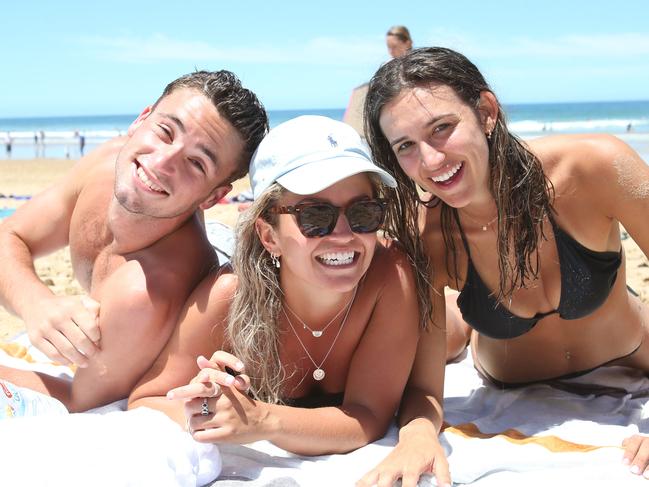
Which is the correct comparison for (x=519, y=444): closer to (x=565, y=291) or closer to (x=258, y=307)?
(x=565, y=291)

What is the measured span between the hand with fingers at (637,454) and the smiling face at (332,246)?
116 centimetres

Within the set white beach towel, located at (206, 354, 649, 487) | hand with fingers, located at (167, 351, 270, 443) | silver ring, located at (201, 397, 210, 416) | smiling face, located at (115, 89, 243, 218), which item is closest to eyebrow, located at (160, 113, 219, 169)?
smiling face, located at (115, 89, 243, 218)

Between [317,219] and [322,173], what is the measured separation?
17 cm

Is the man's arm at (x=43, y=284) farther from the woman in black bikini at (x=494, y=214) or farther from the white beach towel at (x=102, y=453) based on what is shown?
the woman in black bikini at (x=494, y=214)

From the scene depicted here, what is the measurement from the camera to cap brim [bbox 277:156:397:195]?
262cm

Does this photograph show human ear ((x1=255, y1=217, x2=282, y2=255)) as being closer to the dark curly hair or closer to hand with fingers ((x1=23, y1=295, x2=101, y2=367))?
the dark curly hair

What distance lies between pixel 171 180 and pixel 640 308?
2403 mm

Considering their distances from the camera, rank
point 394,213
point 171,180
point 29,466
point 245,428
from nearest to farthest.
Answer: point 29,466
point 245,428
point 171,180
point 394,213

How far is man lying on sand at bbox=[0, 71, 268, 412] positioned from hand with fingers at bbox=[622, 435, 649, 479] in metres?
1.80

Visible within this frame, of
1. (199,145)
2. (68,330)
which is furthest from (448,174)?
(68,330)

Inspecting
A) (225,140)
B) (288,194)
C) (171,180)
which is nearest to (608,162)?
(288,194)

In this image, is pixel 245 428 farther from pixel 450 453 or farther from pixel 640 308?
pixel 640 308

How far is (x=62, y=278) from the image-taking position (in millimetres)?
6953

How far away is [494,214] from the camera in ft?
10.5
